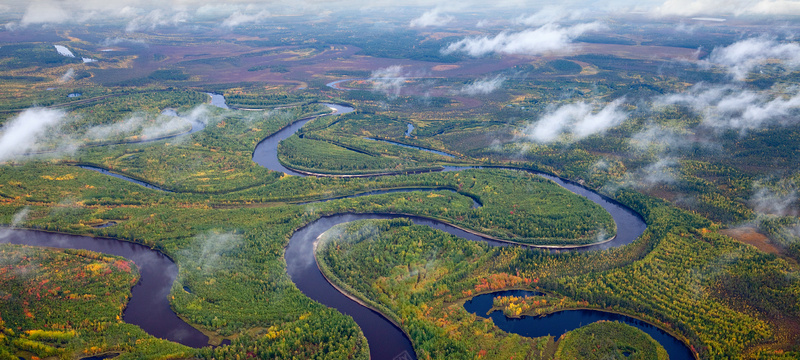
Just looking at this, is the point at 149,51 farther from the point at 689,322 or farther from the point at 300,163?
the point at 689,322

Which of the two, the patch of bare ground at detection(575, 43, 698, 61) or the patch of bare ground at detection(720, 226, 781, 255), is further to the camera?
the patch of bare ground at detection(575, 43, 698, 61)

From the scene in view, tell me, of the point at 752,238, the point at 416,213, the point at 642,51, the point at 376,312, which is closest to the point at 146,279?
the point at 376,312

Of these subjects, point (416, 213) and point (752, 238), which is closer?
point (752, 238)

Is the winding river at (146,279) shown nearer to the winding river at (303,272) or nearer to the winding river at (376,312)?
the winding river at (303,272)

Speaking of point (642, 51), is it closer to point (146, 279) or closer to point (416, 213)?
point (416, 213)

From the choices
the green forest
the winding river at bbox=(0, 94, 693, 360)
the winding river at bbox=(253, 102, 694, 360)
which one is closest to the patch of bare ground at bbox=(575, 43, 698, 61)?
the green forest

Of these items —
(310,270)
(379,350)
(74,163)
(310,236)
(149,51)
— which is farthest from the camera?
(149,51)

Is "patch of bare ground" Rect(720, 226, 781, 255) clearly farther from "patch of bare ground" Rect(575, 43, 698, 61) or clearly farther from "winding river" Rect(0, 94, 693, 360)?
"patch of bare ground" Rect(575, 43, 698, 61)

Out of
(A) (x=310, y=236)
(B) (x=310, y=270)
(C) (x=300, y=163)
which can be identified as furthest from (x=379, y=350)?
(C) (x=300, y=163)

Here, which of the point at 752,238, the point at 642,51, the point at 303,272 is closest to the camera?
the point at 303,272
